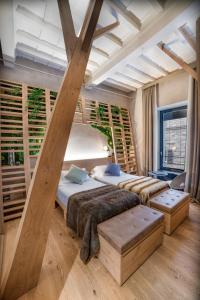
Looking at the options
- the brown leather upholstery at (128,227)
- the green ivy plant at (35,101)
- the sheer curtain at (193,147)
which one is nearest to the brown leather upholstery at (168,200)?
the brown leather upholstery at (128,227)

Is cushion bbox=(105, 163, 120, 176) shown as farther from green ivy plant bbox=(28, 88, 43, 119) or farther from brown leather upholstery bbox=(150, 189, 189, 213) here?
green ivy plant bbox=(28, 88, 43, 119)

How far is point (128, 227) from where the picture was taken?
1629mm

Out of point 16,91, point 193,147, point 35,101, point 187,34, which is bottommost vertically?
point 193,147

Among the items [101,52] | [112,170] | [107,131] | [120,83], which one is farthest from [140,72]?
[112,170]

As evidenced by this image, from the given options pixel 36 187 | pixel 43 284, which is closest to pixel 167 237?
pixel 43 284

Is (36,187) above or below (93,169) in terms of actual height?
above

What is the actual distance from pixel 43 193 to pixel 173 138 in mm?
4042

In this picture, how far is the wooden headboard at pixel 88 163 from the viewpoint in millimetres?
3465

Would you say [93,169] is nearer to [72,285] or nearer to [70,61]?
[72,285]

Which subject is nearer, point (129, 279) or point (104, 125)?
point (129, 279)

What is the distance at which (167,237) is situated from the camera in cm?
210

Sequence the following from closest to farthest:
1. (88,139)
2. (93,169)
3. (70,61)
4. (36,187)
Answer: (36,187)
(70,61)
(93,169)
(88,139)

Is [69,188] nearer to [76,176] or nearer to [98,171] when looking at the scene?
[76,176]

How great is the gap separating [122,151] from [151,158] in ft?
3.03
